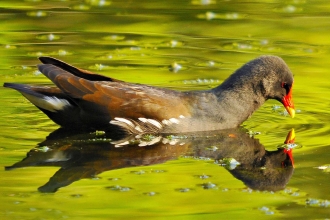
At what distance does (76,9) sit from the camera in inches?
533

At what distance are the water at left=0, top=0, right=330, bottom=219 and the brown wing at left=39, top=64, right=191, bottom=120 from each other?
1.17ft

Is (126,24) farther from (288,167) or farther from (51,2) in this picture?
(288,167)

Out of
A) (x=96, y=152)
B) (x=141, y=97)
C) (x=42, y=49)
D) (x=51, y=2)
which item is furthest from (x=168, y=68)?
(x=51, y=2)

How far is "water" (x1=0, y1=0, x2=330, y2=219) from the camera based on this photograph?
18.5ft

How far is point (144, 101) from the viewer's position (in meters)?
7.59

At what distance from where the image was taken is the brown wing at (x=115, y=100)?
756 cm

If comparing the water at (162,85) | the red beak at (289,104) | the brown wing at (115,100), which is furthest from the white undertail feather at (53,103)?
the red beak at (289,104)

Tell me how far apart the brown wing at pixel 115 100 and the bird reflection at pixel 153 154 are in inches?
8.7

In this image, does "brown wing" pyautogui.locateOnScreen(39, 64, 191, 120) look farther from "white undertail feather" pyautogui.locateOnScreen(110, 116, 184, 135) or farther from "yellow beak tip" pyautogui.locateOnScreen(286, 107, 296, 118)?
"yellow beak tip" pyautogui.locateOnScreen(286, 107, 296, 118)

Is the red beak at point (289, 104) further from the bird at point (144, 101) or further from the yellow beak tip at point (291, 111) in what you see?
the bird at point (144, 101)

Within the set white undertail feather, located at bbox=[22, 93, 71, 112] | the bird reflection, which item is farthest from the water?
white undertail feather, located at bbox=[22, 93, 71, 112]

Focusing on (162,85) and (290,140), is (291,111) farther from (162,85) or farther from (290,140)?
(162,85)

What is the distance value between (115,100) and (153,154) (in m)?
0.85

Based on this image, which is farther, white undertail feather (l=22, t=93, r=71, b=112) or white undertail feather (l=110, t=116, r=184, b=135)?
white undertail feather (l=22, t=93, r=71, b=112)
